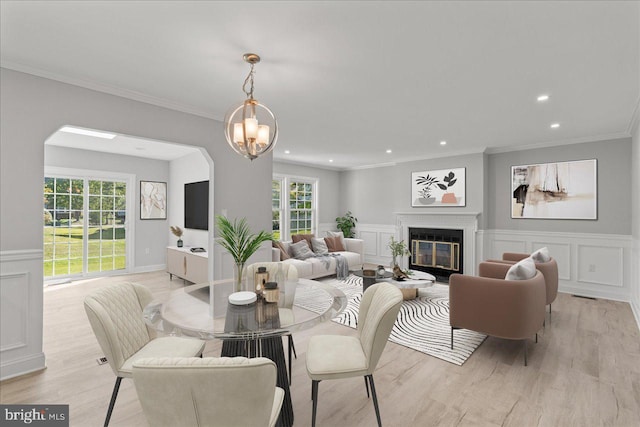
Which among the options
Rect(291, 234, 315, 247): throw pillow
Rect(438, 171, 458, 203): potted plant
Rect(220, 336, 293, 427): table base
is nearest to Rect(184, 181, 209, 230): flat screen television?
Rect(291, 234, 315, 247): throw pillow

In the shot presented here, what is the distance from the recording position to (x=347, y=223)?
26.0 ft

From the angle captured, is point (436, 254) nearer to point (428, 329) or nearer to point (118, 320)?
point (428, 329)

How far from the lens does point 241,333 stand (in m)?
1.50

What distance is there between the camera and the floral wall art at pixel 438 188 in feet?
19.3

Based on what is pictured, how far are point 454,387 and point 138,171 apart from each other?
6886 millimetres

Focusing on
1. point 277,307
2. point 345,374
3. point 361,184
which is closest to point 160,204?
point 361,184

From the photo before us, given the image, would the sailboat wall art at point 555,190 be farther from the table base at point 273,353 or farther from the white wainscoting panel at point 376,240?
the table base at point 273,353

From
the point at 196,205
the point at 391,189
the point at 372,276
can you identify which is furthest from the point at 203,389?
the point at 391,189

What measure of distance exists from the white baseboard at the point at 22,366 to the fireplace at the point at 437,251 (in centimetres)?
595

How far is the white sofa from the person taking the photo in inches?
211

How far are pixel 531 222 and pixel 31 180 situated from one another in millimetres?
6824

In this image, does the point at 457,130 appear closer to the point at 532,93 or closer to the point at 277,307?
the point at 532,93

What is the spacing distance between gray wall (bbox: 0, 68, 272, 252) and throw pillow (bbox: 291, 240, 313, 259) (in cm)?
299

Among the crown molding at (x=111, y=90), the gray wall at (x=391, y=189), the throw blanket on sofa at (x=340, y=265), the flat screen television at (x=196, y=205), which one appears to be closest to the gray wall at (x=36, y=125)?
the crown molding at (x=111, y=90)
